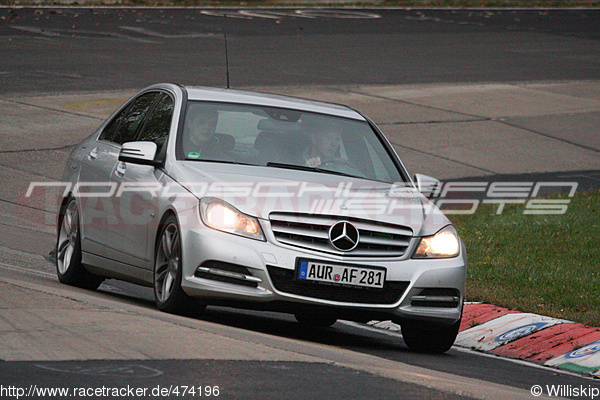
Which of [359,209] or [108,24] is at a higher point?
[359,209]

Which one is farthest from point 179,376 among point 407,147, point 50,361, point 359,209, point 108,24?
point 108,24

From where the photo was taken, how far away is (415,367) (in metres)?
6.62

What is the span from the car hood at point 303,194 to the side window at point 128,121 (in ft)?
4.01

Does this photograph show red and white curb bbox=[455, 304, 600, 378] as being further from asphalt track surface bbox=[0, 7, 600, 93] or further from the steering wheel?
asphalt track surface bbox=[0, 7, 600, 93]

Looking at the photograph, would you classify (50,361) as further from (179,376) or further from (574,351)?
(574,351)

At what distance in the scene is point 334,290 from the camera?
6914 millimetres

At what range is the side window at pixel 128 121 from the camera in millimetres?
8633

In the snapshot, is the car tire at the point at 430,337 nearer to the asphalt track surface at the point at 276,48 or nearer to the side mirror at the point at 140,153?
the side mirror at the point at 140,153

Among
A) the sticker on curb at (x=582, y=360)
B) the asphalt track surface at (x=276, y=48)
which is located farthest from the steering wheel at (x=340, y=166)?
the asphalt track surface at (x=276, y=48)

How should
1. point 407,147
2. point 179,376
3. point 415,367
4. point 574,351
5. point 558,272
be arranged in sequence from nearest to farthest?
point 179,376, point 415,367, point 574,351, point 558,272, point 407,147

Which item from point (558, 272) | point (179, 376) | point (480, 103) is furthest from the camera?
point (480, 103)

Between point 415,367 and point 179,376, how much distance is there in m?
1.99

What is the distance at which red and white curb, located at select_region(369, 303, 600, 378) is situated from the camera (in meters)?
7.75

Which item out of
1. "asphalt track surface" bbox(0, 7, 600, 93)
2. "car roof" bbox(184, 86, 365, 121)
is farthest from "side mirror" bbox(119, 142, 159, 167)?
"asphalt track surface" bbox(0, 7, 600, 93)
